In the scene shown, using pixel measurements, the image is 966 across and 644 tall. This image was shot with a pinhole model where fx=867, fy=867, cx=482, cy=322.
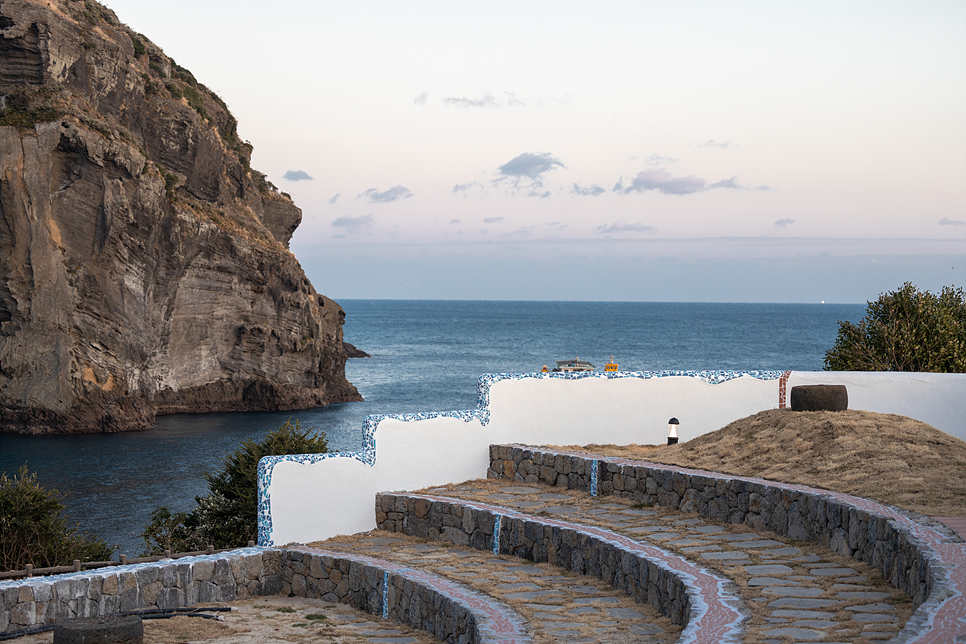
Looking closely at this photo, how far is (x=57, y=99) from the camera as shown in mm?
50031

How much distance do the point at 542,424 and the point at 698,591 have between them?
758 centimetres

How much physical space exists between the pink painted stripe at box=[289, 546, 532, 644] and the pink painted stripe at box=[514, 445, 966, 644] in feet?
10.9

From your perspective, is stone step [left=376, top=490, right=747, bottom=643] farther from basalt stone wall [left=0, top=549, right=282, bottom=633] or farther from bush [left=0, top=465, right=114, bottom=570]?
bush [left=0, top=465, right=114, bottom=570]

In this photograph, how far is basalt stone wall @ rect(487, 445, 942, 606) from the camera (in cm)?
747

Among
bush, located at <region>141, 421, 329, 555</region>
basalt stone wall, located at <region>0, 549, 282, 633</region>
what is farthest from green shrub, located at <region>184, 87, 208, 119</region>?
basalt stone wall, located at <region>0, 549, 282, 633</region>

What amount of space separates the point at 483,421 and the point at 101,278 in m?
43.9

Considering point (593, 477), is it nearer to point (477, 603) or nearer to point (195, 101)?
point (477, 603)

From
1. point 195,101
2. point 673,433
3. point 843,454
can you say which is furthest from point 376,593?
point 195,101

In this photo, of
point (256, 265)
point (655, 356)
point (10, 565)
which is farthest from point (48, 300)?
point (655, 356)

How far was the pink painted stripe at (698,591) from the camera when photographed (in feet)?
20.3

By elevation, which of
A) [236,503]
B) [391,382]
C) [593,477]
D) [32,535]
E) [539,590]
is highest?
[593,477]

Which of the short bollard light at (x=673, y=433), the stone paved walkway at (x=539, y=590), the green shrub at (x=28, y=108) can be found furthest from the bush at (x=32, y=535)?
the green shrub at (x=28, y=108)

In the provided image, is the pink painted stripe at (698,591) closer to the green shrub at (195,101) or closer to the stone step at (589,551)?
the stone step at (589,551)

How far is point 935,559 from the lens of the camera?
21.9ft
